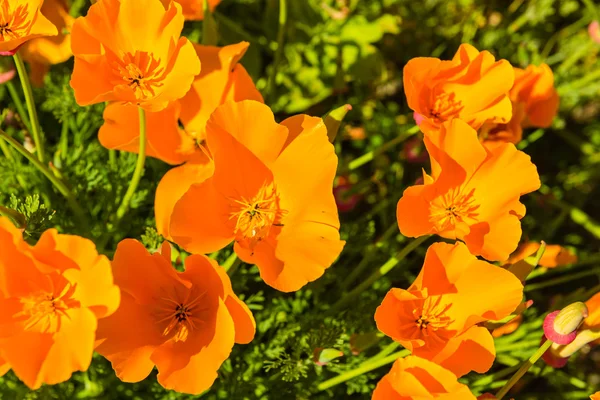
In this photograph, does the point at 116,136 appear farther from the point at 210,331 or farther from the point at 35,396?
the point at 35,396

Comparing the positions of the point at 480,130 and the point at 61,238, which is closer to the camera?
the point at 61,238

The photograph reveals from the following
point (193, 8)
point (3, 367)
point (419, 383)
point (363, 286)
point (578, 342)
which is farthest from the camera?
point (193, 8)

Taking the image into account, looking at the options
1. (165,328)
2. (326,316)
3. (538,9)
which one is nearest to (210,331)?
(165,328)

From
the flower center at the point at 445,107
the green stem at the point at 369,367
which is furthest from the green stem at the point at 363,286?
the flower center at the point at 445,107

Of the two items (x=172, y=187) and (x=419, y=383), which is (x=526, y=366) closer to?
(x=419, y=383)

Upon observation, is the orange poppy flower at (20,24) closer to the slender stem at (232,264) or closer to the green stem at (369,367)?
the slender stem at (232,264)

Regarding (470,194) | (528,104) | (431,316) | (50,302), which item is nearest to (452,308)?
(431,316)

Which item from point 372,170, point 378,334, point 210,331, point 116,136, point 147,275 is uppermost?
point 116,136
